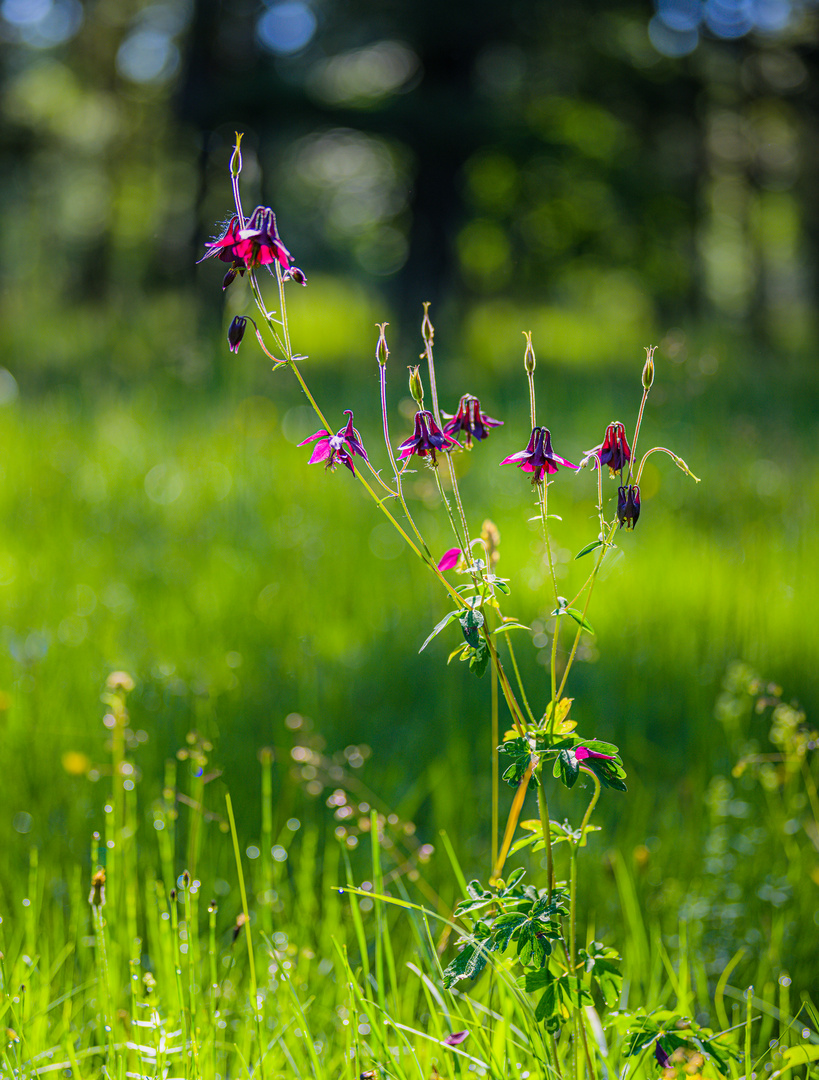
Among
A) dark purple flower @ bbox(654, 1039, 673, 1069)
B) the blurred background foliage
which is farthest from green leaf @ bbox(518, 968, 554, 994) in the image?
the blurred background foliage

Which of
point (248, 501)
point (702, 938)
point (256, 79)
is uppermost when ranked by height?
point (256, 79)

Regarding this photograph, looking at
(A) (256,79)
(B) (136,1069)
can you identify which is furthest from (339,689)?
(A) (256,79)

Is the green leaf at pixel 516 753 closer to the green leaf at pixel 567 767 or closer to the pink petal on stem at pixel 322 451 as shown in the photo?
the green leaf at pixel 567 767

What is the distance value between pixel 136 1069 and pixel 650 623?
6.29ft

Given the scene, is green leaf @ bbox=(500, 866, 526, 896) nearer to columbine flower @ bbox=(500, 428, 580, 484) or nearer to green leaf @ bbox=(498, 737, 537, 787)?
green leaf @ bbox=(498, 737, 537, 787)

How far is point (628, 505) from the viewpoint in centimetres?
98

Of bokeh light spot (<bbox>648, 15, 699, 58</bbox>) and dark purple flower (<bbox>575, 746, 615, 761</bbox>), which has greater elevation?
bokeh light spot (<bbox>648, 15, 699, 58</bbox>)

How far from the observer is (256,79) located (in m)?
7.87

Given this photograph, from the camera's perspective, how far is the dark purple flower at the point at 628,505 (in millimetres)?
974

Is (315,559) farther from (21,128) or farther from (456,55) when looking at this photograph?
(21,128)

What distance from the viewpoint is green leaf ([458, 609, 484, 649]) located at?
968mm

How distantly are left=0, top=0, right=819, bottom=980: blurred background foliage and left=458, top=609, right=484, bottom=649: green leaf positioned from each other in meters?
0.82

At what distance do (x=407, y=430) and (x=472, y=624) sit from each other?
6.58 feet

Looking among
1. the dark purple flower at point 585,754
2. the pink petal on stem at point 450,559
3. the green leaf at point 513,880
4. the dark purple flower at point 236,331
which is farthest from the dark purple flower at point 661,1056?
the dark purple flower at point 236,331
